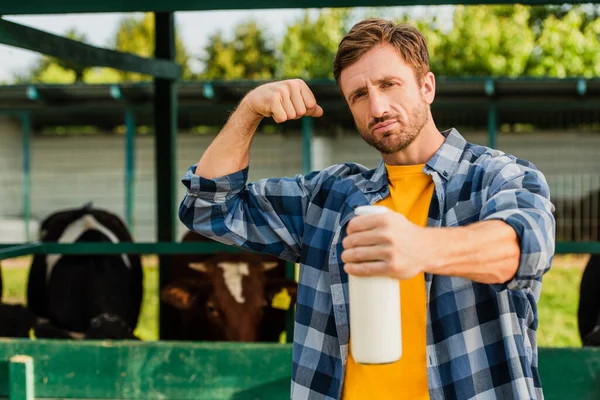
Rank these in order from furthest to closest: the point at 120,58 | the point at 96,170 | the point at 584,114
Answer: the point at 96,170
the point at 584,114
the point at 120,58

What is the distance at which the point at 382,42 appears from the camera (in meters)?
1.75

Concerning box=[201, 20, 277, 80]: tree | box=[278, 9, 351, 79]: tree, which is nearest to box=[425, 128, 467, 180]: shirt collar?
box=[278, 9, 351, 79]: tree

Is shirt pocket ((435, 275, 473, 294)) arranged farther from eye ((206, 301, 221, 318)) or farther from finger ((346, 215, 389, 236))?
eye ((206, 301, 221, 318))

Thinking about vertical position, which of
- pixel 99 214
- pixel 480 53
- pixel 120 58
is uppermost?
pixel 480 53

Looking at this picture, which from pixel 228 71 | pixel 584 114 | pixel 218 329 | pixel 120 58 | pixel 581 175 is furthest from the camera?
pixel 228 71

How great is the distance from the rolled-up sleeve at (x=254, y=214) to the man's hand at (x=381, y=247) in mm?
772

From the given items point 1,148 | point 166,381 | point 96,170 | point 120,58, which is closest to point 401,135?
point 166,381

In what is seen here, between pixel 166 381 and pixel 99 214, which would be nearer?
pixel 166 381

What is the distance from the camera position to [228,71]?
31.7 m

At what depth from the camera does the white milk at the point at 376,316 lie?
1224 millimetres

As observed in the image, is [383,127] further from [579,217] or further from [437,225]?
[579,217]

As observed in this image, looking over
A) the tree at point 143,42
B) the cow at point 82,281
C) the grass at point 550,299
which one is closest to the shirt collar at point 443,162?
the cow at point 82,281

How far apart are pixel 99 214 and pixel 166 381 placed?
336 cm

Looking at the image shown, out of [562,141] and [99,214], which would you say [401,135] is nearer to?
[99,214]
